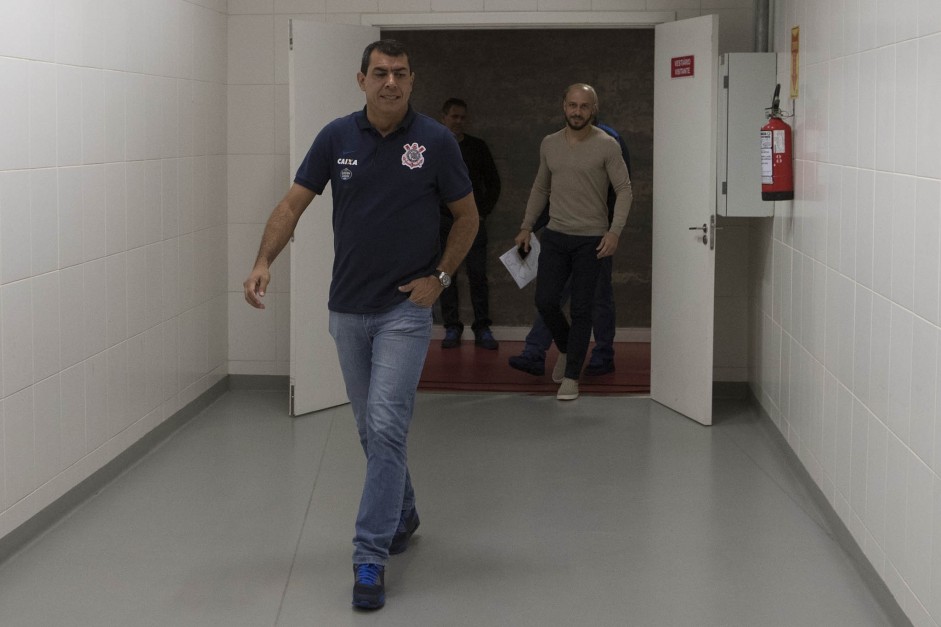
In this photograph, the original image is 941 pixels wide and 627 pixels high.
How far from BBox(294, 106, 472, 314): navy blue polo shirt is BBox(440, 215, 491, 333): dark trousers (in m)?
4.79

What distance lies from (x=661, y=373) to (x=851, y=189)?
264cm

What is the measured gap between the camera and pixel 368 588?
11.7 feet

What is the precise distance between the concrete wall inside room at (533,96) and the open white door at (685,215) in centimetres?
253

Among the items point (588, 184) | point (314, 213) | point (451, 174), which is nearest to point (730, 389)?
point (588, 184)

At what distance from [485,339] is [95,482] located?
4.22 meters

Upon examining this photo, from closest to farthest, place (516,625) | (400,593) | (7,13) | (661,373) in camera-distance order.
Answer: (516,625) < (400,593) < (7,13) < (661,373)

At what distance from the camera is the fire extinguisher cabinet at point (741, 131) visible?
6.02 m

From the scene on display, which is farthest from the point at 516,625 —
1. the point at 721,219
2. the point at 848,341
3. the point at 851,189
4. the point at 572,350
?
the point at 721,219

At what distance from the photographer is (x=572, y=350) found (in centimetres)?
666

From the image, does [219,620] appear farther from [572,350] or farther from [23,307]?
[572,350]

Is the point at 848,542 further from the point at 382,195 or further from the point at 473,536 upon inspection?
the point at 382,195

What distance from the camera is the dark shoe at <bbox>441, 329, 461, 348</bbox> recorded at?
336 inches

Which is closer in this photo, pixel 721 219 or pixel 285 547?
pixel 285 547

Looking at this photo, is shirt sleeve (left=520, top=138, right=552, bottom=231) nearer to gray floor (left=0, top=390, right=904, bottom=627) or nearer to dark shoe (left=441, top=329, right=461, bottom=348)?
gray floor (left=0, top=390, right=904, bottom=627)
